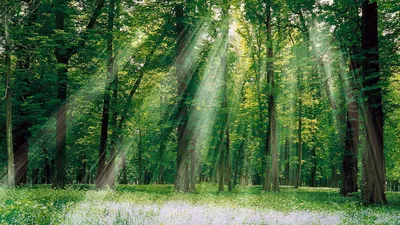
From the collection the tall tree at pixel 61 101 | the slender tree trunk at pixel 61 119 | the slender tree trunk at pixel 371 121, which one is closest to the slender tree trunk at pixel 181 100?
the tall tree at pixel 61 101

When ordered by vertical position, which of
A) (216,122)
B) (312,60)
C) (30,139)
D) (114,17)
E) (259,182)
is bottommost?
(259,182)

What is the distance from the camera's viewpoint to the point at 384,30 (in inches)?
672

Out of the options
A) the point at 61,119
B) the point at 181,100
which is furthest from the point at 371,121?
the point at 61,119

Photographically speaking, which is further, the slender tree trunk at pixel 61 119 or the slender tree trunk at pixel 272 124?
the slender tree trunk at pixel 272 124

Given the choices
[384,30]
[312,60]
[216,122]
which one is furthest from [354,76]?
[216,122]

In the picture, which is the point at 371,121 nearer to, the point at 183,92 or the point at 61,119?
the point at 183,92

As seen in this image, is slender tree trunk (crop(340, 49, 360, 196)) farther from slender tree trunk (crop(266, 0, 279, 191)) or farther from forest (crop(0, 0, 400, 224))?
slender tree trunk (crop(266, 0, 279, 191))

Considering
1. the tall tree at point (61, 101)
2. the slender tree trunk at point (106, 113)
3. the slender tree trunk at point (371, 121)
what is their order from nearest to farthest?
the slender tree trunk at point (371, 121) → the tall tree at point (61, 101) → the slender tree trunk at point (106, 113)

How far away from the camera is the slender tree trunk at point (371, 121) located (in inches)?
518

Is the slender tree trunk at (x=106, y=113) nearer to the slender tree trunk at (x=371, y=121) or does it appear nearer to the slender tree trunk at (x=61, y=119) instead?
the slender tree trunk at (x=61, y=119)

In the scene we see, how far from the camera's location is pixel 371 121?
13.4 meters

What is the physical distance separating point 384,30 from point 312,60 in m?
5.00

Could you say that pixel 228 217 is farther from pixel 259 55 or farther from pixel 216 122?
pixel 259 55

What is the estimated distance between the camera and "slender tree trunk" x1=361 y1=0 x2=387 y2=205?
43.2 ft
